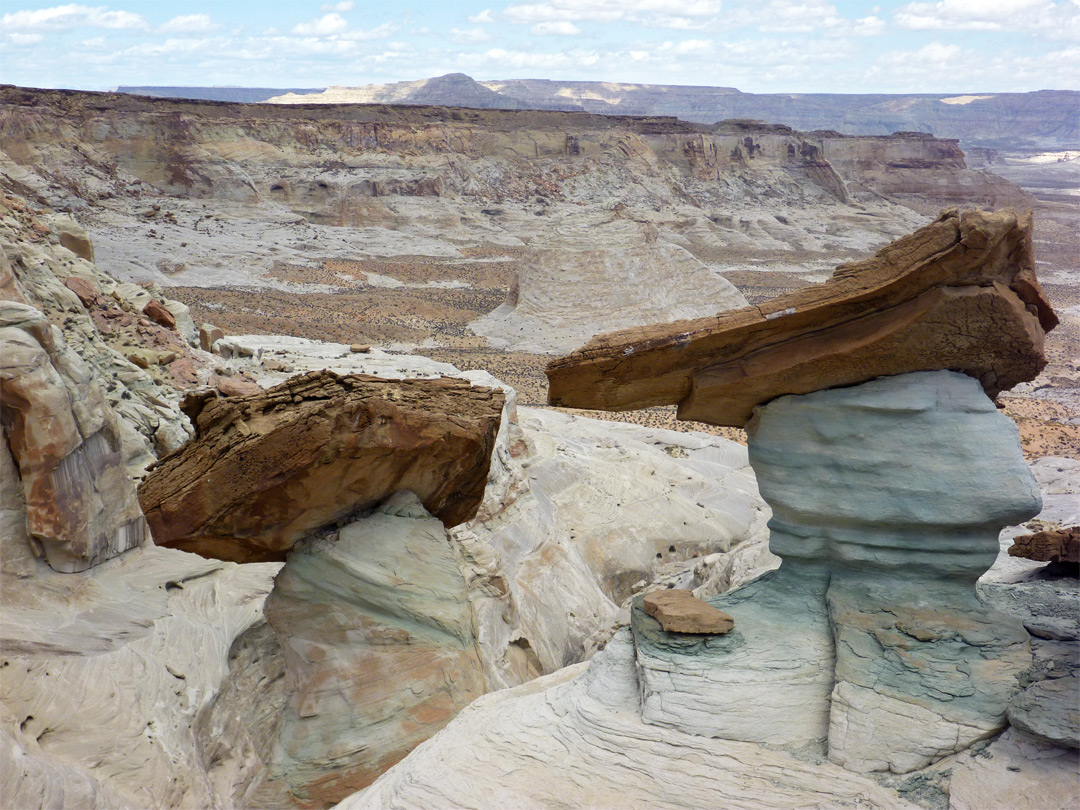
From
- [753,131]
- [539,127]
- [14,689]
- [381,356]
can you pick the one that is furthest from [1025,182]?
[14,689]

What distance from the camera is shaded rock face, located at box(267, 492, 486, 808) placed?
6.04 m

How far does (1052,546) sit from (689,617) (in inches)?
136

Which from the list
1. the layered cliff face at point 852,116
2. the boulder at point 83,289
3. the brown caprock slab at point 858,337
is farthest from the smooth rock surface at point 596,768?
the layered cliff face at point 852,116

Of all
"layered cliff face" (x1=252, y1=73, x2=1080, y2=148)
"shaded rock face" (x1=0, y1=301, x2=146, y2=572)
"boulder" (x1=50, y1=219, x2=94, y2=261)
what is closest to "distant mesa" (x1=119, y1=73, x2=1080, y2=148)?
"layered cliff face" (x1=252, y1=73, x2=1080, y2=148)

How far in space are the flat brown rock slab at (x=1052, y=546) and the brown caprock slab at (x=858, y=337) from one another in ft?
5.95

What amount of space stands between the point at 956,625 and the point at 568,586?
197 inches

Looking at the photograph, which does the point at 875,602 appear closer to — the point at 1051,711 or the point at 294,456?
the point at 1051,711

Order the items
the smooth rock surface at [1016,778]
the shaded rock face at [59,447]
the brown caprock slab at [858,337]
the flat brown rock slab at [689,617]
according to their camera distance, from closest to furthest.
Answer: the smooth rock surface at [1016,778] → the brown caprock slab at [858,337] → the flat brown rock slab at [689,617] → the shaded rock face at [59,447]

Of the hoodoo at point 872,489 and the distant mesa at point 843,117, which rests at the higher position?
the distant mesa at point 843,117

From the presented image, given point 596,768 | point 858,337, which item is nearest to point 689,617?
point 596,768

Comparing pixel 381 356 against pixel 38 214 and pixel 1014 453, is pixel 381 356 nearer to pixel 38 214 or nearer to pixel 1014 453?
pixel 38 214

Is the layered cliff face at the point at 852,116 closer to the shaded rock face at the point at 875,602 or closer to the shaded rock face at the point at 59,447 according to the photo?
the shaded rock face at the point at 59,447

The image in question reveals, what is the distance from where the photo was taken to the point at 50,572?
5.99 metres

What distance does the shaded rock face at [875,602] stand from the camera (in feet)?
15.9
